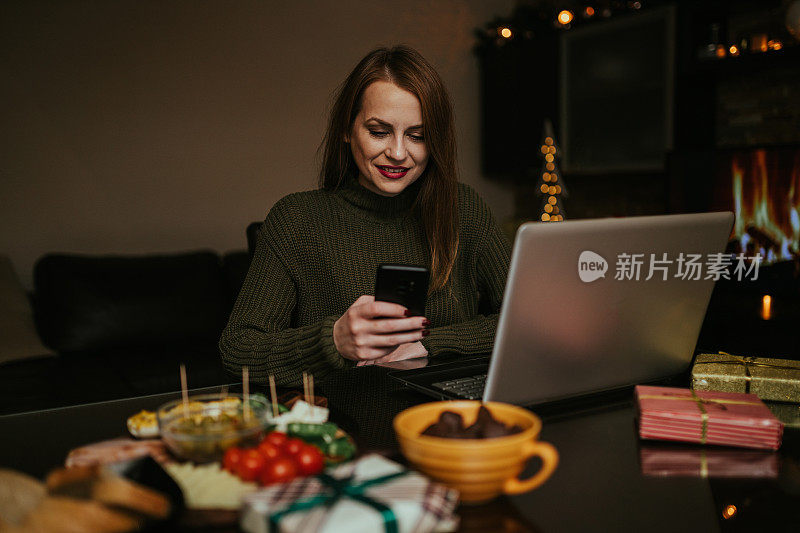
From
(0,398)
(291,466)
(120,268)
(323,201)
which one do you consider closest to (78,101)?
(120,268)

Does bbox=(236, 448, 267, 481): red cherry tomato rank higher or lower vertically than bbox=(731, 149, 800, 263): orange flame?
lower

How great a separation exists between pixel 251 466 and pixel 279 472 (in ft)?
0.11

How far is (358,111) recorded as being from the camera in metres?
1.44

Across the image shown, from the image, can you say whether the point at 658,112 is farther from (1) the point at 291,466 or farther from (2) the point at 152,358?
(1) the point at 291,466

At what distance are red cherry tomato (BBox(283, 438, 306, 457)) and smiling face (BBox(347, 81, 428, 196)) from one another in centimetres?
82

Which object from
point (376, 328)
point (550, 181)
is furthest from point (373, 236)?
point (550, 181)

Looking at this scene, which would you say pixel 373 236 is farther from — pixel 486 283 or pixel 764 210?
pixel 764 210

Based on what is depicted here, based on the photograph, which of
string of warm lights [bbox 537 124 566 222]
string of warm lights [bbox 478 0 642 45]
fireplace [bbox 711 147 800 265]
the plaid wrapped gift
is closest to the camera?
the plaid wrapped gift

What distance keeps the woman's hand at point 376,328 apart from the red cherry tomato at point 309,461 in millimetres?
331

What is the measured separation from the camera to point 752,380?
3.04 ft

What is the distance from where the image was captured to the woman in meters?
1.27

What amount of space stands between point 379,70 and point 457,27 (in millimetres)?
3122

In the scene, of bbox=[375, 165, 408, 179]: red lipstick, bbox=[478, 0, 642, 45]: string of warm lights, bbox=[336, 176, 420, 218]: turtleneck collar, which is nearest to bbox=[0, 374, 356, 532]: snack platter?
bbox=[375, 165, 408, 179]: red lipstick

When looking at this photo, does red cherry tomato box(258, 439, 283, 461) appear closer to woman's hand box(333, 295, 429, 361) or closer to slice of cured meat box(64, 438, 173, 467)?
slice of cured meat box(64, 438, 173, 467)
